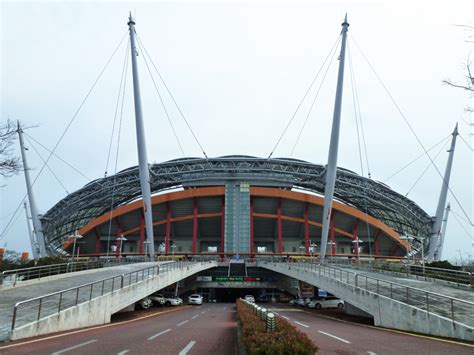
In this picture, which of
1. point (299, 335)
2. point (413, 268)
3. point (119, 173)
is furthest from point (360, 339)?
point (119, 173)

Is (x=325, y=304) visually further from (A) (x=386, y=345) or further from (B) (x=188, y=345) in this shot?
(B) (x=188, y=345)

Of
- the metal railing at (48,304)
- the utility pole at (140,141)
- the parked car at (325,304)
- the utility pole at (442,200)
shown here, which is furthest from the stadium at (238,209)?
the metal railing at (48,304)

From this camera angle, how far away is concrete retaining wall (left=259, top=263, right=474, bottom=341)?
11.3m

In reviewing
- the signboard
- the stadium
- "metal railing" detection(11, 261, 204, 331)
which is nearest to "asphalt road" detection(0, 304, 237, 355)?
"metal railing" detection(11, 261, 204, 331)

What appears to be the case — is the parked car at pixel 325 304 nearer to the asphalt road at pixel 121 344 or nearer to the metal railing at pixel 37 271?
the metal railing at pixel 37 271

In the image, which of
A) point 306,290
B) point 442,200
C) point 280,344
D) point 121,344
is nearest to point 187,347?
point 121,344

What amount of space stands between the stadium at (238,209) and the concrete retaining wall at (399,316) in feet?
142

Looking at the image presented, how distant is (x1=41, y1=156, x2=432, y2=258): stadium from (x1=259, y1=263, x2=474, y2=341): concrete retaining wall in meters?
43.3

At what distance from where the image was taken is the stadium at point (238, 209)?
66.4 m

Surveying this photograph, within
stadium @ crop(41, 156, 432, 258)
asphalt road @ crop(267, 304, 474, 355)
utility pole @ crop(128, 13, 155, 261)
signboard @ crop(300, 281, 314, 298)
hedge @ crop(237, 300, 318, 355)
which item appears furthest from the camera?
stadium @ crop(41, 156, 432, 258)

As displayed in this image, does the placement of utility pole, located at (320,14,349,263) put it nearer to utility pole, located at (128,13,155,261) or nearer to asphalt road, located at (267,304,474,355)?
utility pole, located at (128,13,155,261)

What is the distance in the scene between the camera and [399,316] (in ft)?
47.6

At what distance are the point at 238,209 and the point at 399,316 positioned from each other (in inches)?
2116

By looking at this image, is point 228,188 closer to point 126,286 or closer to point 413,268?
point 413,268
